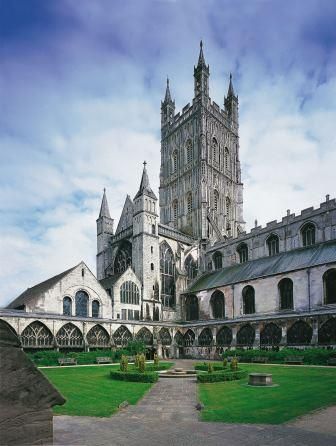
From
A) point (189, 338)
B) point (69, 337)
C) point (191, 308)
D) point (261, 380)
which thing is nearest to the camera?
point (261, 380)

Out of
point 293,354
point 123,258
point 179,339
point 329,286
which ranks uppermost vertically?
point 123,258

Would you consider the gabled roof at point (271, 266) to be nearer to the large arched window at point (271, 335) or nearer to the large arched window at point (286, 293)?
the large arched window at point (286, 293)

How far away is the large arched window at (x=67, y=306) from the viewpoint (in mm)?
47062

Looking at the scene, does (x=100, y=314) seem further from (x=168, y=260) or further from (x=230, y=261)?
(x=230, y=261)

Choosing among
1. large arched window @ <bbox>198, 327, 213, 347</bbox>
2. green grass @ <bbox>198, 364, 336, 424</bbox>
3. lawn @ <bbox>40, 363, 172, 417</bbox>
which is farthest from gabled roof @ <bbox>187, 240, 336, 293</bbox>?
lawn @ <bbox>40, 363, 172, 417</bbox>

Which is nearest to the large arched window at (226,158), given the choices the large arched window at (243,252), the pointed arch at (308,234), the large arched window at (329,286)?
the large arched window at (243,252)

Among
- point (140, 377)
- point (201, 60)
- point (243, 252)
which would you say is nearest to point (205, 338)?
point (243, 252)

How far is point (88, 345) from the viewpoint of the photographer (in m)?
45.9

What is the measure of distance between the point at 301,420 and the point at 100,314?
4062cm

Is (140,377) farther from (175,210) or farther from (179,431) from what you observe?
(175,210)

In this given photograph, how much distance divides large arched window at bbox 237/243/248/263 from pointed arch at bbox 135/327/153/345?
1811cm

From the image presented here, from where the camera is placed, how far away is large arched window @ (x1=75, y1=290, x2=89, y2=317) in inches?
1914

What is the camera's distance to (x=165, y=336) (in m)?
55.2

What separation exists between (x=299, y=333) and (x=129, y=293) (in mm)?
23105
